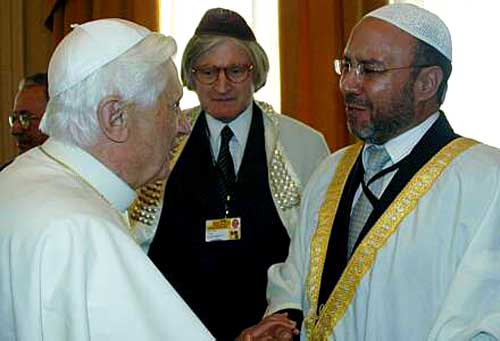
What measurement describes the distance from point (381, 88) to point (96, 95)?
3.50 ft

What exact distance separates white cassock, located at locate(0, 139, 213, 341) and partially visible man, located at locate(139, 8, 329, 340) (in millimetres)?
1430

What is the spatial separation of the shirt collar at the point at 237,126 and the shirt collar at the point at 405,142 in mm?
839

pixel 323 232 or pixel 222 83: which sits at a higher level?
pixel 222 83

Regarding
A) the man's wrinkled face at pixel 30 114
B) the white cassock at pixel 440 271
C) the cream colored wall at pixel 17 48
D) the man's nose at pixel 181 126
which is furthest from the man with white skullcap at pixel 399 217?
the cream colored wall at pixel 17 48

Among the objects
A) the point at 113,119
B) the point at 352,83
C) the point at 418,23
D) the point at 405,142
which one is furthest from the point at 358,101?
the point at 113,119

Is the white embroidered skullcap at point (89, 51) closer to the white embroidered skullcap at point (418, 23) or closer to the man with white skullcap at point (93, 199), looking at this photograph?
the man with white skullcap at point (93, 199)

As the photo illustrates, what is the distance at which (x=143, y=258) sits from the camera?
6.36ft

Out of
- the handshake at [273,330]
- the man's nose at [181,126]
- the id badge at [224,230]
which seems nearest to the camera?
the man's nose at [181,126]

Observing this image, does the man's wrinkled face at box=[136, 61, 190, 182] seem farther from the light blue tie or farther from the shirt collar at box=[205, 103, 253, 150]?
the shirt collar at box=[205, 103, 253, 150]

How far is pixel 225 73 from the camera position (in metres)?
3.49

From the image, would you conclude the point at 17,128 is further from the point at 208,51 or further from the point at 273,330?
the point at 273,330

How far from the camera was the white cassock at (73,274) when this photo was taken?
1.81m

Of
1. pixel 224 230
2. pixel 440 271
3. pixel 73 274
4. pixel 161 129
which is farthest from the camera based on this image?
pixel 224 230

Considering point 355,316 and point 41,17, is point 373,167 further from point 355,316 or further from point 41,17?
point 41,17
